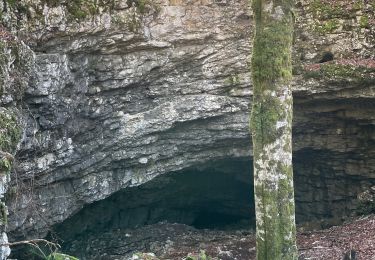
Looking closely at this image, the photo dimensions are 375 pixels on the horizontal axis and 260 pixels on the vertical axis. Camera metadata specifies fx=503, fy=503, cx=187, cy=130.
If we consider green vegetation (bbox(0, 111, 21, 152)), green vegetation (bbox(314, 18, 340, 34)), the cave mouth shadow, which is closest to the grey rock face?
green vegetation (bbox(314, 18, 340, 34))

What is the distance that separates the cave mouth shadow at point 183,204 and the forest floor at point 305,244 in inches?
76.1

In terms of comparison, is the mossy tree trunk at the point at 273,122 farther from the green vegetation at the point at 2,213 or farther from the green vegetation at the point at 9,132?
the green vegetation at the point at 9,132

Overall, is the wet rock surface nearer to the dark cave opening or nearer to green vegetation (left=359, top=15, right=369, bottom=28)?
the dark cave opening

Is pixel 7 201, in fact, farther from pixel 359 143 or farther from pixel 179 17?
pixel 359 143

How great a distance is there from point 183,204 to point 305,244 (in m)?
7.02

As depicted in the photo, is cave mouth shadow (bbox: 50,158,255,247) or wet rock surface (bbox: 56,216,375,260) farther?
cave mouth shadow (bbox: 50,158,255,247)

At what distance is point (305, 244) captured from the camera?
1091 cm

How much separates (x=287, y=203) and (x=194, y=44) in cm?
531

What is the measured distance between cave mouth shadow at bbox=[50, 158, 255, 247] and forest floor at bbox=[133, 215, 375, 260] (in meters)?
1.93

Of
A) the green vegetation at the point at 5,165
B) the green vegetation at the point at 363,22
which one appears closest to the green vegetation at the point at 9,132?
the green vegetation at the point at 5,165

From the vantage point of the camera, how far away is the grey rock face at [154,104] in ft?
34.0

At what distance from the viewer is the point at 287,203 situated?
7.99 meters

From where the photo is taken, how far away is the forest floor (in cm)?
1007

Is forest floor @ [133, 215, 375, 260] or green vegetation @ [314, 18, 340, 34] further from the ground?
green vegetation @ [314, 18, 340, 34]
